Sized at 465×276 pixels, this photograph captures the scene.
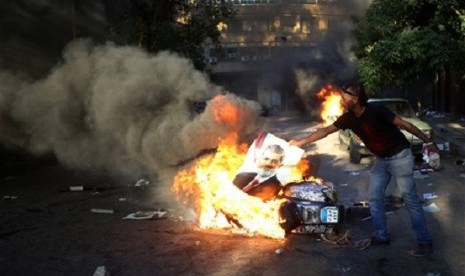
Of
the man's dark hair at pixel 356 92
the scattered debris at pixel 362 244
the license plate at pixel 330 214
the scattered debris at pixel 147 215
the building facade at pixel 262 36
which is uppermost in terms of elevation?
the building facade at pixel 262 36

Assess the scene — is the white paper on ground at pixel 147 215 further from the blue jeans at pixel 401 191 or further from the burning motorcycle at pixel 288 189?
the blue jeans at pixel 401 191

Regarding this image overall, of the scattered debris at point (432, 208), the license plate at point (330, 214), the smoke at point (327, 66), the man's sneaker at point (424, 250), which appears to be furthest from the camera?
the smoke at point (327, 66)

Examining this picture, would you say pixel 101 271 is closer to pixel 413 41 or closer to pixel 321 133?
pixel 321 133

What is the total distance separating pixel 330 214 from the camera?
20.3ft

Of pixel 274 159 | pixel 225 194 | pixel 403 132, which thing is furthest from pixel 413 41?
pixel 225 194

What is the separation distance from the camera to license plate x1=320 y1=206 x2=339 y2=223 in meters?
6.17

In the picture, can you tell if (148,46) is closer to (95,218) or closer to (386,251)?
(95,218)

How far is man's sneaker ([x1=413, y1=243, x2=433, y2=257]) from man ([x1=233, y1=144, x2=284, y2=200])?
5.93 feet

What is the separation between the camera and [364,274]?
16.4 ft

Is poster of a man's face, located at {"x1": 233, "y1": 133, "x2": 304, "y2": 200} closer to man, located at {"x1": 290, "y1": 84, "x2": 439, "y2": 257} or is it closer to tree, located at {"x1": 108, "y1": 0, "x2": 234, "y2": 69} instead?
man, located at {"x1": 290, "y1": 84, "x2": 439, "y2": 257}

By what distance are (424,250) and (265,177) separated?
6.77 ft

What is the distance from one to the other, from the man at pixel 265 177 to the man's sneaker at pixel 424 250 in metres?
1.81

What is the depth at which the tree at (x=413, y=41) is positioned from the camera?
41.3 ft

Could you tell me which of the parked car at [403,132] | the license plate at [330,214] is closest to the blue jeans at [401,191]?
the license plate at [330,214]
